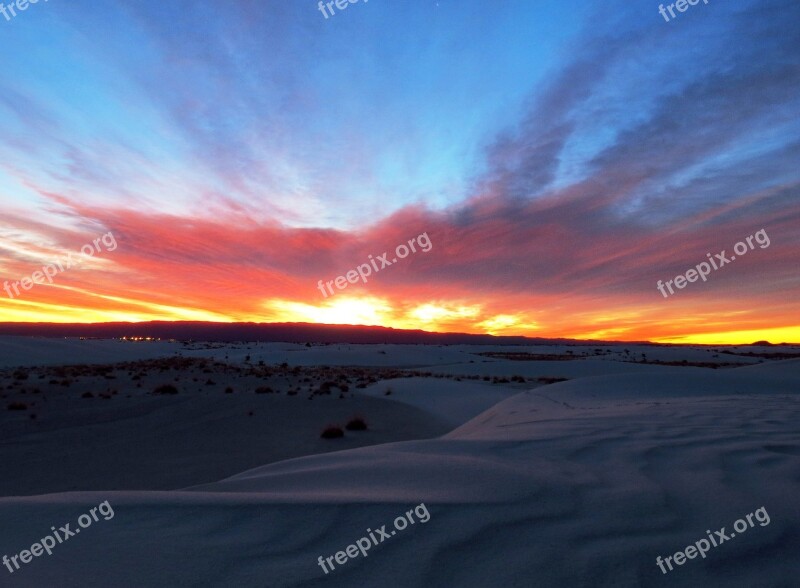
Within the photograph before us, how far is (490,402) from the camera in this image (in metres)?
15.5

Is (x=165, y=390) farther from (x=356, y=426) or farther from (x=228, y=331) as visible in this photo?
(x=228, y=331)

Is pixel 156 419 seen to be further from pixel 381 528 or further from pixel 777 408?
pixel 777 408

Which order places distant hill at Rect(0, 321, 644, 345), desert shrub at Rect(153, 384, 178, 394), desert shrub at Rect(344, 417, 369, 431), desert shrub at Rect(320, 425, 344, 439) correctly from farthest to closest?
1. distant hill at Rect(0, 321, 644, 345)
2. desert shrub at Rect(153, 384, 178, 394)
3. desert shrub at Rect(344, 417, 369, 431)
4. desert shrub at Rect(320, 425, 344, 439)

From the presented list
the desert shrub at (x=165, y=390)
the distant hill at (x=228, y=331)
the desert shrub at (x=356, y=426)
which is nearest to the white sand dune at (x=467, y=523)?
the desert shrub at (x=356, y=426)

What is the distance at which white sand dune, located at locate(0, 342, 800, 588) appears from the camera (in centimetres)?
209

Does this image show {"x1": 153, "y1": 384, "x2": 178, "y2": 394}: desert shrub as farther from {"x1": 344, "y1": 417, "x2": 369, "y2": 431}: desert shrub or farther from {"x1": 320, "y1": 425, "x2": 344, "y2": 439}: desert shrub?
{"x1": 320, "y1": 425, "x2": 344, "y2": 439}: desert shrub

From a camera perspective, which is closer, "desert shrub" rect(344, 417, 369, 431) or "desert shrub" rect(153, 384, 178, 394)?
"desert shrub" rect(344, 417, 369, 431)

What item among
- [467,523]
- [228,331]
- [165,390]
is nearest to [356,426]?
[467,523]

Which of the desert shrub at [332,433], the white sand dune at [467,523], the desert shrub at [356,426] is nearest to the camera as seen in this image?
the white sand dune at [467,523]

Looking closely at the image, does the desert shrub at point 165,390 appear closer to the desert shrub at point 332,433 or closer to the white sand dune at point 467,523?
the desert shrub at point 332,433

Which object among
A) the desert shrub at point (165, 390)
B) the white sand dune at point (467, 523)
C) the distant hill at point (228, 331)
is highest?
the distant hill at point (228, 331)

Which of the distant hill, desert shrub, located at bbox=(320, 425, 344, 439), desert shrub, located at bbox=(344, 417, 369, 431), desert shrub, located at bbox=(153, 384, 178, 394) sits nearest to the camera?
desert shrub, located at bbox=(320, 425, 344, 439)

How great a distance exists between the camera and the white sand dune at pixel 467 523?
2090 millimetres

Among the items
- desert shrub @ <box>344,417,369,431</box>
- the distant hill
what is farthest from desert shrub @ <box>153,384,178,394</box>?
the distant hill
